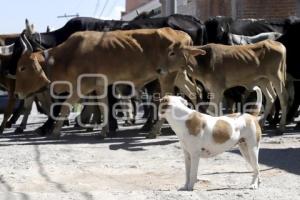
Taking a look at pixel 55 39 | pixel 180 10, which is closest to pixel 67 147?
pixel 55 39

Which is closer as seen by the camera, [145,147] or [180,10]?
[145,147]

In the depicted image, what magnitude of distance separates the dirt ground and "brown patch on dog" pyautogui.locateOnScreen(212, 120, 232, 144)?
0.59 m

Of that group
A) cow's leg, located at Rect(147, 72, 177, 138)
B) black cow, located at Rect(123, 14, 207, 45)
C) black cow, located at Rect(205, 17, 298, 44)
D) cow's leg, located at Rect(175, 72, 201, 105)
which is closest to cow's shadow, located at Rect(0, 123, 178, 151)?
cow's leg, located at Rect(147, 72, 177, 138)

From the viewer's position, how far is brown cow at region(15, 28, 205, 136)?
12.9m

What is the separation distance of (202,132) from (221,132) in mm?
236

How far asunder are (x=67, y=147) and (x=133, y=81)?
2361mm

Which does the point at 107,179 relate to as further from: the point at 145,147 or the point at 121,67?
the point at 121,67

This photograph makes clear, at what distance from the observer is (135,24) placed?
1495cm

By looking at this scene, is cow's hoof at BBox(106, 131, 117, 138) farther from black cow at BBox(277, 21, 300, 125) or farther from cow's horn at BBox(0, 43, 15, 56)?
black cow at BBox(277, 21, 300, 125)

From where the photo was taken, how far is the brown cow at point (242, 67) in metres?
12.7

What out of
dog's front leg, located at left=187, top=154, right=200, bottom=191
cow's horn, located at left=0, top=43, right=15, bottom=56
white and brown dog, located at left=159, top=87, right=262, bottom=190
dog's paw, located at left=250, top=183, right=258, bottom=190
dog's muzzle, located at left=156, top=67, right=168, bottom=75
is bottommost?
dog's paw, located at left=250, top=183, right=258, bottom=190

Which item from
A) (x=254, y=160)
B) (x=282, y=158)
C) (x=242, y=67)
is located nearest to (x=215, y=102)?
(x=242, y=67)

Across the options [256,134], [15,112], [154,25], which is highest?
[154,25]

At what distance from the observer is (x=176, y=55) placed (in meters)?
12.6
